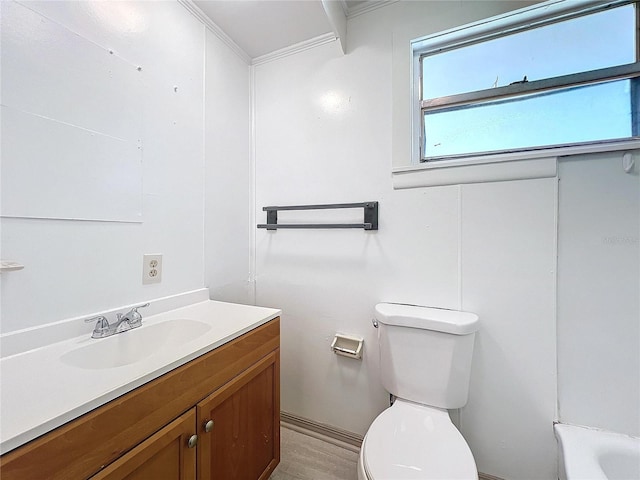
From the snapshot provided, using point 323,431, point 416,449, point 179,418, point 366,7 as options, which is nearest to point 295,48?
point 366,7

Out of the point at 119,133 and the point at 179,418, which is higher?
the point at 119,133

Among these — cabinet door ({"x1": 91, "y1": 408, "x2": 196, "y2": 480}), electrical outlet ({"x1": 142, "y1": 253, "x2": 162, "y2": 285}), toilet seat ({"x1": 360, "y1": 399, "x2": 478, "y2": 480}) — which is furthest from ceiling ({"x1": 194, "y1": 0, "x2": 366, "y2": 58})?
toilet seat ({"x1": 360, "y1": 399, "x2": 478, "y2": 480})

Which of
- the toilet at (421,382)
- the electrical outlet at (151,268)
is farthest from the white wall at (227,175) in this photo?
the toilet at (421,382)

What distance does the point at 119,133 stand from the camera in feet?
3.51

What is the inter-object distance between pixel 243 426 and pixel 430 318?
0.87 metres

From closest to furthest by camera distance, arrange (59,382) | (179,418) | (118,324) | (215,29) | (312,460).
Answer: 1. (59,382)
2. (179,418)
3. (118,324)
4. (312,460)
5. (215,29)

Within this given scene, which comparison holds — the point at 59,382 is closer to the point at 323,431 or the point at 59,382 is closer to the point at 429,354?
the point at 429,354

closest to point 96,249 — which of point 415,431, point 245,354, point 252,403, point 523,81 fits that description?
point 245,354

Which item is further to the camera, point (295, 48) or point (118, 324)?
point (295, 48)

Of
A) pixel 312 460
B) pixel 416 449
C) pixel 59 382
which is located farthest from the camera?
pixel 312 460

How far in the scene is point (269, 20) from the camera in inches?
56.4

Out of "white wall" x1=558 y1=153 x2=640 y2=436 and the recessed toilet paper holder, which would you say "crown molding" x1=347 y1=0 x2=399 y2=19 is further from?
the recessed toilet paper holder

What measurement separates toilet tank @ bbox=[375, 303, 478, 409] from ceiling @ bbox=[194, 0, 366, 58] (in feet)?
5.16

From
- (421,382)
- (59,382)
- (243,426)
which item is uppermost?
(59,382)
